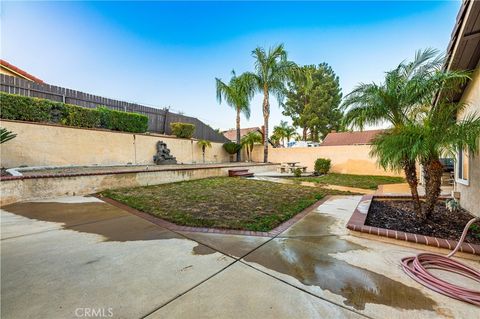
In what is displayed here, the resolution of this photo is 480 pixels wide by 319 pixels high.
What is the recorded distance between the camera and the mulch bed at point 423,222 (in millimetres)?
3206

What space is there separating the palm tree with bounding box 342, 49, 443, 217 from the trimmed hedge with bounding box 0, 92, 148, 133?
10.5 m

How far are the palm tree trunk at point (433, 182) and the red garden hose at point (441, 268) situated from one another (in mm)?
1399

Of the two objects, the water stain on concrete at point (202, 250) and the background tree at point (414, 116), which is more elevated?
the background tree at point (414, 116)

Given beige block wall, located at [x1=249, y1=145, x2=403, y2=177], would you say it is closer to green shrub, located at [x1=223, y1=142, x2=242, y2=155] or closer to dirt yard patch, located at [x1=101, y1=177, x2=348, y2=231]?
green shrub, located at [x1=223, y1=142, x2=242, y2=155]

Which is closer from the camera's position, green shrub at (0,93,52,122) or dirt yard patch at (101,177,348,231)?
dirt yard patch at (101,177,348,231)

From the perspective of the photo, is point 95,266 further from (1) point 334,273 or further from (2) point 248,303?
(1) point 334,273

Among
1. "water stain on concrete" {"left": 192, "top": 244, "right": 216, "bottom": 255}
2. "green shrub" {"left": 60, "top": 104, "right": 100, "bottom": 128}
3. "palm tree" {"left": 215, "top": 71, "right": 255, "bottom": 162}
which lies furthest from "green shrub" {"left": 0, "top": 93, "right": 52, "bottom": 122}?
"palm tree" {"left": 215, "top": 71, "right": 255, "bottom": 162}

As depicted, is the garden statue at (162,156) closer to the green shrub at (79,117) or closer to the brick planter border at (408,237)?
the green shrub at (79,117)

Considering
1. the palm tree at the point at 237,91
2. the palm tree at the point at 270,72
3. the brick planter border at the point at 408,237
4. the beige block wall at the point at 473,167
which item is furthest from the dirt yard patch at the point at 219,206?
the palm tree at the point at 237,91

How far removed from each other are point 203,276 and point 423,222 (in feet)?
13.4

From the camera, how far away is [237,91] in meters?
15.1

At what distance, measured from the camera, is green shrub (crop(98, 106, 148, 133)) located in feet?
32.4

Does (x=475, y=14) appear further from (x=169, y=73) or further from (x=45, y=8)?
(x=169, y=73)

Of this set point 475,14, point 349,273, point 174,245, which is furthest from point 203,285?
point 475,14
